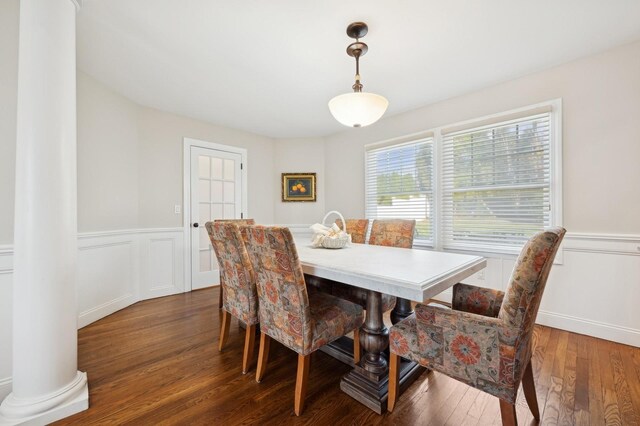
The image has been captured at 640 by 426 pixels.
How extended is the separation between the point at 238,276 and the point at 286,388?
755 millimetres

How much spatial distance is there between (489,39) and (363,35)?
99cm

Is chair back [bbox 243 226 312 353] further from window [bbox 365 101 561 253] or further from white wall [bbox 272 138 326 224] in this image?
white wall [bbox 272 138 326 224]

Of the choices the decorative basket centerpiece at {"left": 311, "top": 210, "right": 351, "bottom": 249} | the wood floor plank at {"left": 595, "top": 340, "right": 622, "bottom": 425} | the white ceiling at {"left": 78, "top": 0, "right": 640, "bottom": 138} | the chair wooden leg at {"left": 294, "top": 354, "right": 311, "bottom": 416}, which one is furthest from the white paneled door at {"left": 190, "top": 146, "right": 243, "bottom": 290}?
the wood floor plank at {"left": 595, "top": 340, "right": 622, "bottom": 425}

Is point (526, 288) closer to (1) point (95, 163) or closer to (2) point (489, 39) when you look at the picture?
(2) point (489, 39)

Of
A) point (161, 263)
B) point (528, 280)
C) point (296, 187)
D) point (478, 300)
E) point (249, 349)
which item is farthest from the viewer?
point (296, 187)

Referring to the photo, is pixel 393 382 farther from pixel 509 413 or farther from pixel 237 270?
pixel 237 270

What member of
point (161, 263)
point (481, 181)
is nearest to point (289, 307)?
point (481, 181)

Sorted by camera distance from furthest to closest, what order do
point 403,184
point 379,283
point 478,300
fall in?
point 403,184, point 478,300, point 379,283

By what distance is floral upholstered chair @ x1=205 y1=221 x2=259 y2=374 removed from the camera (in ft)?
5.81

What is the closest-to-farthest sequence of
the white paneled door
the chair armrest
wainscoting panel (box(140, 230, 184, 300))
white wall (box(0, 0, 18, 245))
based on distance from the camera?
the chair armrest < white wall (box(0, 0, 18, 245)) < wainscoting panel (box(140, 230, 184, 300)) < the white paneled door

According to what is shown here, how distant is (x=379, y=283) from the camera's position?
4.13ft

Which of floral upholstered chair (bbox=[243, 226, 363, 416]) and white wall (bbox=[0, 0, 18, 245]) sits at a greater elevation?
white wall (bbox=[0, 0, 18, 245])

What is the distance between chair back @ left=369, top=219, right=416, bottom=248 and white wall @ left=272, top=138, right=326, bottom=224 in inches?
71.5

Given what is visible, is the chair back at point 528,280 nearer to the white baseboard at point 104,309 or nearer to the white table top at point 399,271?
the white table top at point 399,271
